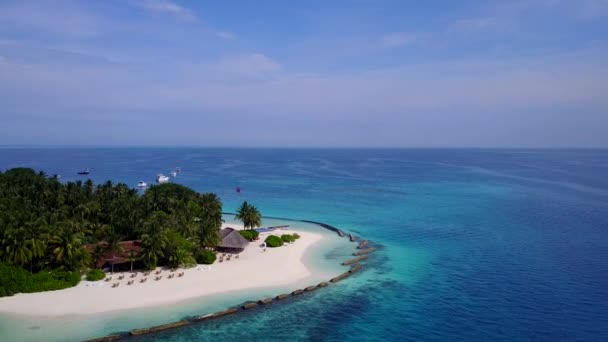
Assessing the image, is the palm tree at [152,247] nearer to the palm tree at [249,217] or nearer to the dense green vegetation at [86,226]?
the dense green vegetation at [86,226]

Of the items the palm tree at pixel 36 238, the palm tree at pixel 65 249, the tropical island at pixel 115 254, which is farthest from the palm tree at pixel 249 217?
the palm tree at pixel 36 238

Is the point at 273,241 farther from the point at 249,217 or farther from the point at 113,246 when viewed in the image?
Answer: the point at 113,246

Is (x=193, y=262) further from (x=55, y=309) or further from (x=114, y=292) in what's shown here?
(x=55, y=309)

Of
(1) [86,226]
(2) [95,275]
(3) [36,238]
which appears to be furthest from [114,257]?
(3) [36,238]

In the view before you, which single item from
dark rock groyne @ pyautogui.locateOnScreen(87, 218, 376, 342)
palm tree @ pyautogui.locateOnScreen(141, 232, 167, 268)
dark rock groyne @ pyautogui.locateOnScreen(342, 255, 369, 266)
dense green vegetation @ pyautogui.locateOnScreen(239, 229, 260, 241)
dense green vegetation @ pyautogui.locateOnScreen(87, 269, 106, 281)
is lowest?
dark rock groyne @ pyautogui.locateOnScreen(87, 218, 376, 342)

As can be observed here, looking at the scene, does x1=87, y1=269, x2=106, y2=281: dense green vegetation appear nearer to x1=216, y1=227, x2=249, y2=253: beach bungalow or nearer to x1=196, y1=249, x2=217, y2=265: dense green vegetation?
x1=196, y1=249, x2=217, y2=265: dense green vegetation

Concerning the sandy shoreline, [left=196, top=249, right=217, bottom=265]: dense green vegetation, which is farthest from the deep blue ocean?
[left=196, top=249, right=217, bottom=265]: dense green vegetation
